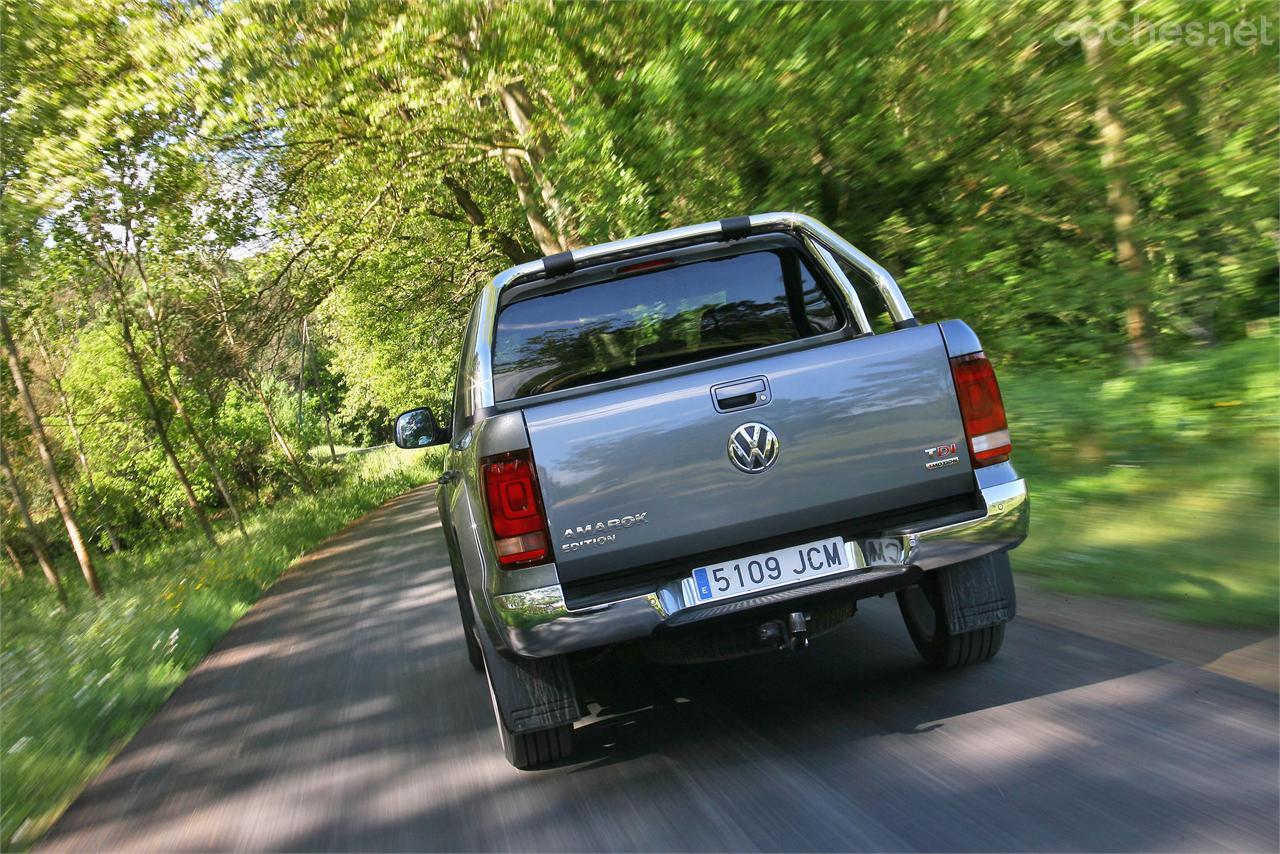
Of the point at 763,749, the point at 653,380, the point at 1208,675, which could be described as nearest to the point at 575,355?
the point at 653,380

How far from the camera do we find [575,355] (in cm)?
469

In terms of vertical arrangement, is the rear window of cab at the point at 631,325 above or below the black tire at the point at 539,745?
above

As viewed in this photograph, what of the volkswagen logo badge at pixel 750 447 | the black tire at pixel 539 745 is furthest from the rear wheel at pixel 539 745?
the volkswagen logo badge at pixel 750 447

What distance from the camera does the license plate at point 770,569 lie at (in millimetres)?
3791

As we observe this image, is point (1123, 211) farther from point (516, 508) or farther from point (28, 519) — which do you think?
point (28, 519)

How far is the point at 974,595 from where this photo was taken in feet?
14.2

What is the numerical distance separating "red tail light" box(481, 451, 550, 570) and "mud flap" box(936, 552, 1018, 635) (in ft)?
5.41

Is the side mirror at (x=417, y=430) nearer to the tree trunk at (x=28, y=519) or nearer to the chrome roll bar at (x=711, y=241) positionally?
the chrome roll bar at (x=711, y=241)

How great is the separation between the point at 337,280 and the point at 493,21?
1108cm

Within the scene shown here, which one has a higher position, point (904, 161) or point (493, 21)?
point (493, 21)

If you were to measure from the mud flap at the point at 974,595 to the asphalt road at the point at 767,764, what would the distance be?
11.0 inches

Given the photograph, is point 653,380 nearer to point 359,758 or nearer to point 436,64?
point 359,758

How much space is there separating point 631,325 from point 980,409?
1.51 meters

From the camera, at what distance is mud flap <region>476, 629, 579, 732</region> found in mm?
3967
